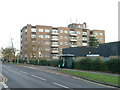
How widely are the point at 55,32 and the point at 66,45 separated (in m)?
8.56

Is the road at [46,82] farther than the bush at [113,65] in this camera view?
No

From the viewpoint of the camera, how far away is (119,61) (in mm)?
29609

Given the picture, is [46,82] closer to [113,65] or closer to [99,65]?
[113,65]

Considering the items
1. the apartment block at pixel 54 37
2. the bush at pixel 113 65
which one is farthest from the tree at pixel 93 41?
the bush at pixel 113 65

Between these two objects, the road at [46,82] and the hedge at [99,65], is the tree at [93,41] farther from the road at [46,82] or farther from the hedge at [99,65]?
the road at [46,82]

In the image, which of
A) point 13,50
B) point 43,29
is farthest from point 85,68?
point 43,29

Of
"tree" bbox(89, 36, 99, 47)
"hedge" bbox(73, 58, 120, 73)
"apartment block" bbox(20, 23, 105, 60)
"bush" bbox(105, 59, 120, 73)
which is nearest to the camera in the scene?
"bush" bbox(105, 59, 120, 73)

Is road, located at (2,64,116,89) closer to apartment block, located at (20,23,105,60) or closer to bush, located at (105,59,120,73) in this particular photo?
bush, located at (105,59,120,73)

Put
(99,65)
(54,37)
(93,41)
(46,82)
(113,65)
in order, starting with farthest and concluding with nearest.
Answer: (54,37)
(93,41)
(99,65)
(113,65)
(46,82)

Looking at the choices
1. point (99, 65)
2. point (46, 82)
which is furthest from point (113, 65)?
point (46, 82)

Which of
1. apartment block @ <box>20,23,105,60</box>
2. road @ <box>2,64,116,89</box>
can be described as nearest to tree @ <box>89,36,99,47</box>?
apartment block @ <box>20,23,105,60</box>

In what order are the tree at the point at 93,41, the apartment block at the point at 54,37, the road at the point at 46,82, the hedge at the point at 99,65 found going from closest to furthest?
1. the road at the point at 46,82
2. the hedge at the point at 99,65
3. the apartment block at the point at 54,37
4. the tree at the point at 93,41

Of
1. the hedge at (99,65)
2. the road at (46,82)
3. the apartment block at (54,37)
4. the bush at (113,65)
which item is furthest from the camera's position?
the apartment block at (54,37)

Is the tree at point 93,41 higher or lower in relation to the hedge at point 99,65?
higher
